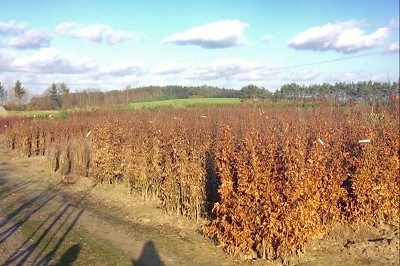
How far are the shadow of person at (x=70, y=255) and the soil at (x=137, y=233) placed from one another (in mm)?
259

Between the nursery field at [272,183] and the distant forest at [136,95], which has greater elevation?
the distant forest at [136,95]

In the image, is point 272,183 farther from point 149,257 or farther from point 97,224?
point 97,224

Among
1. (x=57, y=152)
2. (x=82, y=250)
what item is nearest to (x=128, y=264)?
(x=82, y=250)

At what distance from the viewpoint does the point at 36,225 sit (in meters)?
8.00

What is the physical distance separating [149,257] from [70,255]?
131 cm

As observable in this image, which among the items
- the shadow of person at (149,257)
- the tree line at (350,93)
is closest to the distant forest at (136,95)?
the tree line at (350,93)

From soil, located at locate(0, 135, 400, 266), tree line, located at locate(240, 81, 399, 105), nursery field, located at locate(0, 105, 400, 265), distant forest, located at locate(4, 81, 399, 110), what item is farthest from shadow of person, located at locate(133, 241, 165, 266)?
→ distant forest, located at locate(4, 81, 399, 110)

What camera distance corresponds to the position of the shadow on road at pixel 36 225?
6.32 meters

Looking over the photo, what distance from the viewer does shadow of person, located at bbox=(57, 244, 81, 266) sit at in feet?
20.0

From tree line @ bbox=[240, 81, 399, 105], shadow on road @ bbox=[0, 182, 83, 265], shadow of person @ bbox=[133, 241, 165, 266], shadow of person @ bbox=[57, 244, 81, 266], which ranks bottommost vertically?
shadow of person @ bbox=[133, 241, 165, 266]

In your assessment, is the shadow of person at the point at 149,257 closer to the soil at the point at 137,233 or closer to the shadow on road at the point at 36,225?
the soil at the point at 137,233

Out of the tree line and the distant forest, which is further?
the distant forest

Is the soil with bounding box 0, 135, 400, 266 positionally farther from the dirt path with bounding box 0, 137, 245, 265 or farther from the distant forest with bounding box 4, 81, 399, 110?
the distant forest with bounding box 4, 81, 399, 110

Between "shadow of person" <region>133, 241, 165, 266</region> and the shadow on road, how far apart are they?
1091 millimetres
